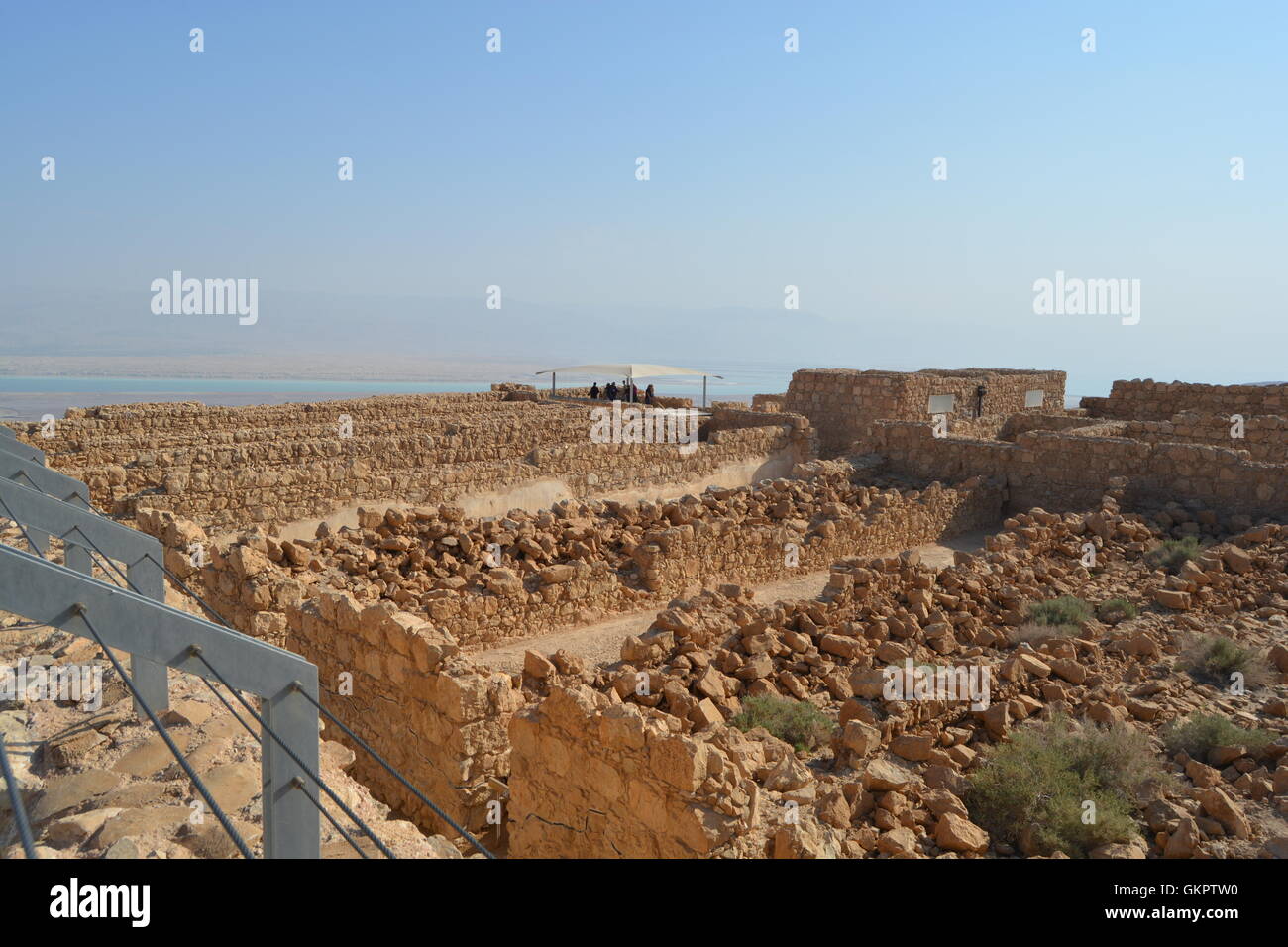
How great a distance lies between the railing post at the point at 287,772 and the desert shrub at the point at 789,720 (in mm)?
3203

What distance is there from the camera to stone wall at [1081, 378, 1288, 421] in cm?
1733

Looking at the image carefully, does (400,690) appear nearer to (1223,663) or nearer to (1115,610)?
(1223,663)

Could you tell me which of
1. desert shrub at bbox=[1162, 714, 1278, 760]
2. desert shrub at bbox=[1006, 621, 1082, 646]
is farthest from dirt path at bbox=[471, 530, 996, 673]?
desert shrub at bbox=[1162, 714, 1278, 760]

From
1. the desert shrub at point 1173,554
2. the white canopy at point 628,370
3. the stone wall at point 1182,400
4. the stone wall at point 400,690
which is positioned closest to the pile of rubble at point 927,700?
the desert shrub at point 1173,554

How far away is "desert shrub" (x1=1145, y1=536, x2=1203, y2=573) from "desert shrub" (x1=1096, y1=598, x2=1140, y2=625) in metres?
1.70

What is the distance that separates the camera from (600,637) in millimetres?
8969

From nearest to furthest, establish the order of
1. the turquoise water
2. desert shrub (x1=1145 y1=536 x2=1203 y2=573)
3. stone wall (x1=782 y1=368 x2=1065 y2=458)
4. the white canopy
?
desert shrub (x1=1145 y1=536 x2=1203 y2=573), stone wall (x1=782 y1=368 x2=1065 y2=458), the white canopy, the turquoise water

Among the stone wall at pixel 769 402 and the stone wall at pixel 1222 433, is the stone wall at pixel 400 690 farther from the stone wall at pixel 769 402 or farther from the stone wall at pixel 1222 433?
the stone wall at pixel 769 402

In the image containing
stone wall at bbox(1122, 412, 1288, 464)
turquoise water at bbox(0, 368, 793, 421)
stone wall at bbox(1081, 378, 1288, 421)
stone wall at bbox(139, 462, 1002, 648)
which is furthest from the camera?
turquoise water at bbox(0, 368, 793, 421)

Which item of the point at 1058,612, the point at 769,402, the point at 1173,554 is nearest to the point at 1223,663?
the point at 1058,612

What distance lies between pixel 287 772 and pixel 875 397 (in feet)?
58.3

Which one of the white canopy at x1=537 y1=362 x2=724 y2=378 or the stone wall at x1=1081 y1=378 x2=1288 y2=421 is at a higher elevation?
the white canopy at x1=537 y1=362 x2=724 y2=378

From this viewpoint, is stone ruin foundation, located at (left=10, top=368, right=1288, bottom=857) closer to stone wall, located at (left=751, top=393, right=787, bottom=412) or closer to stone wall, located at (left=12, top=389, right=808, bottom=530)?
stone wall, located at (left=12, top=389, right=808, bottom=530)

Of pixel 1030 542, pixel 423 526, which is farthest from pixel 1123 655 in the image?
pixel 423 526
